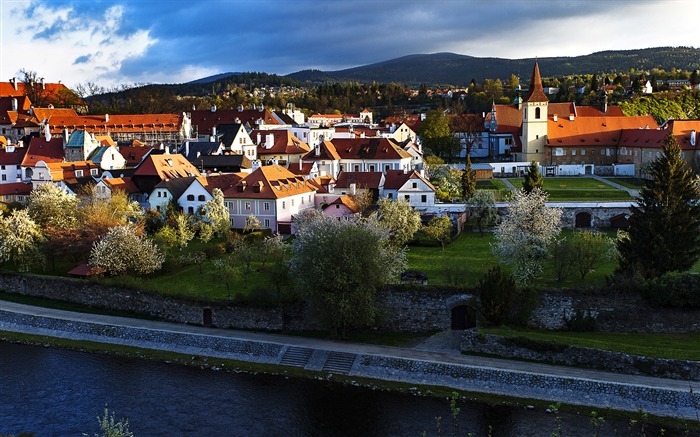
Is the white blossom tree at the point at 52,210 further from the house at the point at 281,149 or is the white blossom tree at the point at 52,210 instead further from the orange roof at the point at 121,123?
the orange roof at the point at 121,123

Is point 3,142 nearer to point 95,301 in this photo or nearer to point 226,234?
point 226,234

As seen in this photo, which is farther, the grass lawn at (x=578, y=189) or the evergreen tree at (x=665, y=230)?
the grass lawn at (x=578, y=189)

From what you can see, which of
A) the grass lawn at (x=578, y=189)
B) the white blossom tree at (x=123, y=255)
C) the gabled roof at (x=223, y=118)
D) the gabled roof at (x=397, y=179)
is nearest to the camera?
the white blossom tree at (x=123, y=255)

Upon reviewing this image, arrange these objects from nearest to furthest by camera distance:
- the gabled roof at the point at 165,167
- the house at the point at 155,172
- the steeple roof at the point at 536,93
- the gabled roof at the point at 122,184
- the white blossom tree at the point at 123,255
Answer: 1. the white blossom tree at the point at 123,255
2. the gabled roof at the point at 122,184
3. the house at the point at 155,172
4. the gabled roof at the point at 165,167
5. the steeple roof at the point at 536,93

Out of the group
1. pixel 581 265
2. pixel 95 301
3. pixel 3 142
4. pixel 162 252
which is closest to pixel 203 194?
pixel 162 252

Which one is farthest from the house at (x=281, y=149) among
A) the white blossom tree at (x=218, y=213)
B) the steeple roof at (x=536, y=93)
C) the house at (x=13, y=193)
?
the steeple roof at (x=536, y=93)

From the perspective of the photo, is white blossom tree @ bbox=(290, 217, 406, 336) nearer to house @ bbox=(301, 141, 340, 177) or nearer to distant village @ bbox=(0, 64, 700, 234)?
distant village @ bbox=(0, 64, 700, 234)
